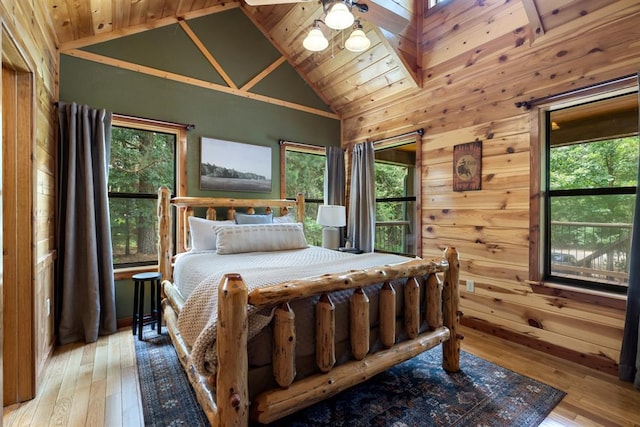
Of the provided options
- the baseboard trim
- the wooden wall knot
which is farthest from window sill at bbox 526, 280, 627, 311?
the wooden wall knot

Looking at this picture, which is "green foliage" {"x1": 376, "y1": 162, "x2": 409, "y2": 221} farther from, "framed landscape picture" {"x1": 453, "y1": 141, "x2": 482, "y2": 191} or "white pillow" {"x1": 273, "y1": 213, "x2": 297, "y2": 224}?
"white pillow" {"x1": 273, "y1": 213, "x2": 297, "y2": 224}

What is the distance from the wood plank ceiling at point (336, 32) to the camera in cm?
247

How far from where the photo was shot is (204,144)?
3393 millimetres

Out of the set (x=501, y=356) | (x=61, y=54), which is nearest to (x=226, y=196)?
(x=61, y=54)

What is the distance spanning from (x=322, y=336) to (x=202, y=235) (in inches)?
73.9

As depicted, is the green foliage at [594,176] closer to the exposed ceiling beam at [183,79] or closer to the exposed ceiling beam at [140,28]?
the exposed ceiling beam at [183,79]

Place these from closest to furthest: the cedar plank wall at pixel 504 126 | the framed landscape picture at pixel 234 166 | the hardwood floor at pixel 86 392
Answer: the hardwood floor at pixel 86 392 < the cedar plank wall at pixel 504 126 < the framed landscape picture at pixel 234 166

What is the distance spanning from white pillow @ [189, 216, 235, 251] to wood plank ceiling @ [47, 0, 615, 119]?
5.37 feet

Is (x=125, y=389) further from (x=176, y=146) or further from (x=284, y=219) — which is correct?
Answer: (x=176, y=146)

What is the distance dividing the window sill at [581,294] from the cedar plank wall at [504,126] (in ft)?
0.09

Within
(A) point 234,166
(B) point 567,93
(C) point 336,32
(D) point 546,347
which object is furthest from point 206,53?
(D) point 546,347

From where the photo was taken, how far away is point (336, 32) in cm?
335

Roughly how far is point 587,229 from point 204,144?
364cm

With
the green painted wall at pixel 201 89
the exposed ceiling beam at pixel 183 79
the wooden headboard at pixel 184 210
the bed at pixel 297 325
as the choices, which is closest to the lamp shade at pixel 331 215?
the wooden headboard at pixel 184 210
